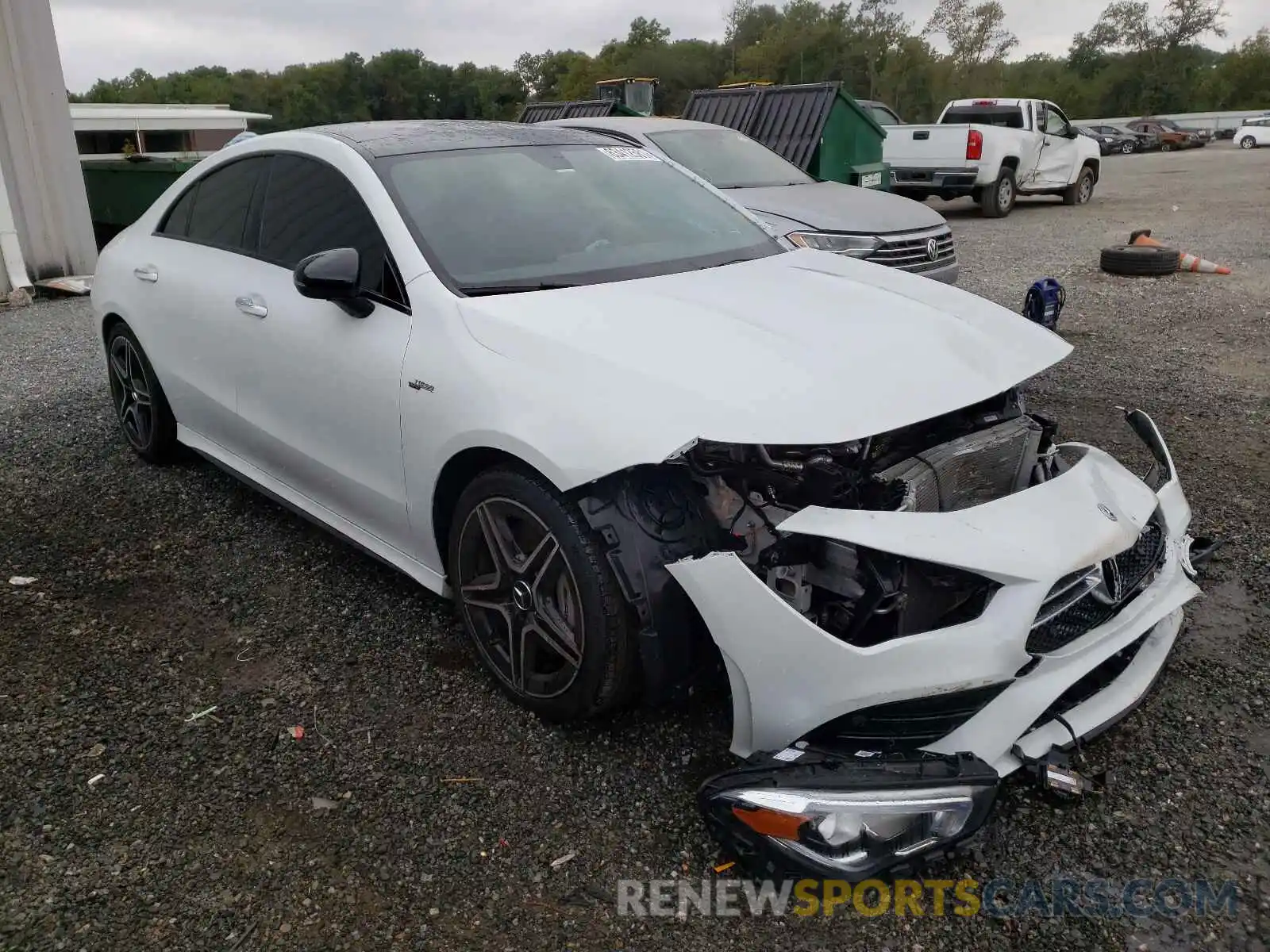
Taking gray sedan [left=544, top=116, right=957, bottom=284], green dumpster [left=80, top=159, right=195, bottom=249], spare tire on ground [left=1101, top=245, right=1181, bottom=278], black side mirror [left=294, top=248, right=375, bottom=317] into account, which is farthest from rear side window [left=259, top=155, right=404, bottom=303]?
green dumpster [left=80, top=159, right=195, bottom=249]

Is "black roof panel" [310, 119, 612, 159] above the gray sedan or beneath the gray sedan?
above

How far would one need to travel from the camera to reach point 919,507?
2471mm

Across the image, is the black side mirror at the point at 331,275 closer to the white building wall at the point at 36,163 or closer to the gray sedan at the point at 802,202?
the gray sedan at the point at 802,202

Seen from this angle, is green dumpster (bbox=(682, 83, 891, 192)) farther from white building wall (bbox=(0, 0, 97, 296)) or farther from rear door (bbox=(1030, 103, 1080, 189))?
white building wall (bbox=(0, 0, 97, 296))

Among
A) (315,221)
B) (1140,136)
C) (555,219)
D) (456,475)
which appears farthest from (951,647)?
(1140,136)

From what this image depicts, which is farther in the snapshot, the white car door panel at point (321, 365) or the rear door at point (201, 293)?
the rear door at point (201, 293)

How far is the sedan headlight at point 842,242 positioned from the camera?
7297 mm

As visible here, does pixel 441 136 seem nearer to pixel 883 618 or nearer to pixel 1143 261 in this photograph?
pixel 883 618

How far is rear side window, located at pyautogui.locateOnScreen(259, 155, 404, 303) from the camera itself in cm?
320

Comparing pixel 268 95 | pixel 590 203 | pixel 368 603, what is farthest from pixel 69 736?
pixel 268 95

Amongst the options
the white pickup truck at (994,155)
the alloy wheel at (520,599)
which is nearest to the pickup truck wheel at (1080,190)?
the white pickup truck at (994,155)

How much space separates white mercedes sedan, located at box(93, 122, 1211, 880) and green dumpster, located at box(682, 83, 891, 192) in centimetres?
934

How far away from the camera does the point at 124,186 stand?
15641mm

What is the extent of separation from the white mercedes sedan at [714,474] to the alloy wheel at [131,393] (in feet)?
3.60
